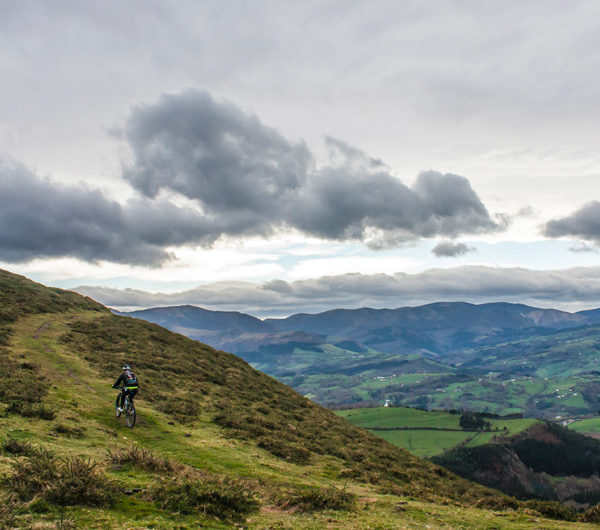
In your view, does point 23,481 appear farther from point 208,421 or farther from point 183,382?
point 183,382

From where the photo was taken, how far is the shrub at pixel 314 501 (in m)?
15.8

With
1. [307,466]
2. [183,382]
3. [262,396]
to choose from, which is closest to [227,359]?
[262,396]

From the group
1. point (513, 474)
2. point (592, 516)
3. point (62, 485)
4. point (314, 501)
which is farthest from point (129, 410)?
point (513, 474)

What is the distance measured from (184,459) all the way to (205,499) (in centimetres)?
795

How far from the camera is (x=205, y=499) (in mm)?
13992

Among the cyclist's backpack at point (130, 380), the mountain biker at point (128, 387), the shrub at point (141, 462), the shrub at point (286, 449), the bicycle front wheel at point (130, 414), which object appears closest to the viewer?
the shrub at point (141, 462)

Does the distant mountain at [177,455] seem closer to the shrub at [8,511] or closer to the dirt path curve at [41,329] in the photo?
the shrub at [8,511]

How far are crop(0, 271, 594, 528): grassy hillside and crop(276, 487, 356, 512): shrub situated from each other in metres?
0.06

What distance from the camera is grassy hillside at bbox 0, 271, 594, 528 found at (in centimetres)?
1281

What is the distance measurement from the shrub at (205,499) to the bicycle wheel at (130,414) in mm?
11674

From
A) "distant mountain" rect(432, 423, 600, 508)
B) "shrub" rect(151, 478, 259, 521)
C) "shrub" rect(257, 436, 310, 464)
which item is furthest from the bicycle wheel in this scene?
"distant mountain" rect(432, 423, 600, 508)

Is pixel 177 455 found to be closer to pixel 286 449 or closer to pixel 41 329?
pixel 286 449

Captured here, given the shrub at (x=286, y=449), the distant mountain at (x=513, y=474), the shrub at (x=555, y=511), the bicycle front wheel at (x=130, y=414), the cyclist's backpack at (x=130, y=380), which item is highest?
the cyclist's backpack at (x=130, y=380)

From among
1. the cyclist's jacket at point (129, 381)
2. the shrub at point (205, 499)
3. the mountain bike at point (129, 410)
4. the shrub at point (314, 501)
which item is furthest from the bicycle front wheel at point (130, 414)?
the shrub at point (314, 501)
